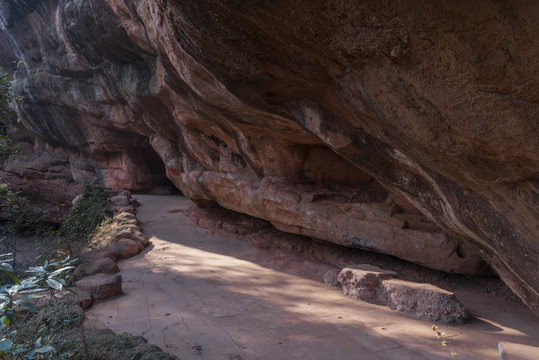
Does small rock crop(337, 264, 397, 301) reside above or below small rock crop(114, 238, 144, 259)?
above

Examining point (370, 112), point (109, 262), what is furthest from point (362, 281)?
point (109, 262)

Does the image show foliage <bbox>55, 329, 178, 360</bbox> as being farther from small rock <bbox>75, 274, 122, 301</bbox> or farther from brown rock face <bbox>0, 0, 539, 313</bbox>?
brown rock face <bbox>0, 0, 539, 313</bbox>

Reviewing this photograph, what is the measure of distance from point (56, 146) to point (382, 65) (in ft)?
63.6

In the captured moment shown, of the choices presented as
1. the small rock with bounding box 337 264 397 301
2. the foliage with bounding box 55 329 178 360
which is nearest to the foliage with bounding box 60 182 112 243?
the foliage with bounding box 55 329 178 360

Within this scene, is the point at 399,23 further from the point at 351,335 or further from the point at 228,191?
the point at 228,191

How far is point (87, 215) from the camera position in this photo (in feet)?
32.9

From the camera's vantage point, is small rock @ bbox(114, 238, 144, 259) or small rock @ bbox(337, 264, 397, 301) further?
small rock @ bbox(114, 238, 144, 259)

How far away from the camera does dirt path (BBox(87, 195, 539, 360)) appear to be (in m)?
3.02

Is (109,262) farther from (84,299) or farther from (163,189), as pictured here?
(163,189)

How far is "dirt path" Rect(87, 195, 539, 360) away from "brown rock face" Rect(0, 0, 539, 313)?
668 mm

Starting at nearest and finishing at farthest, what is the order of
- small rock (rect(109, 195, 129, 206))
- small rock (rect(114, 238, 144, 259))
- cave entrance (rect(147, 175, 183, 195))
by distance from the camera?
small rock (rect(114, 238, 144, 259)), small rock (rect(109, 195, 129, 206)), cave entrance (rect(147, 175, 183, 195))

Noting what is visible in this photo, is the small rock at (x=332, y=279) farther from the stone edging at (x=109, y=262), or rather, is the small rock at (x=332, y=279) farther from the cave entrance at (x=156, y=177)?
the cave entrance at (x=156, y=177)

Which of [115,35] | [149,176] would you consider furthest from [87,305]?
[149,176]

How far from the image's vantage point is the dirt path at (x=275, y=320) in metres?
3.02
